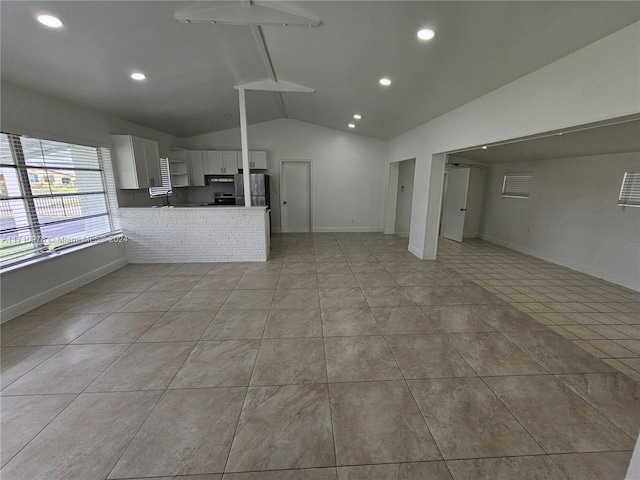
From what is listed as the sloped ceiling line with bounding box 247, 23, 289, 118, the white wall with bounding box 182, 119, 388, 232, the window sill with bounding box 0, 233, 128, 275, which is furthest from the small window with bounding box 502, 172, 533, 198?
the window sill with bounding box 0, 233, 128, 275

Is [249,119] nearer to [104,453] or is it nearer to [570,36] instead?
[570,36]

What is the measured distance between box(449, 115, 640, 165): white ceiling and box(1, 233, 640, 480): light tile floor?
203 centimetres

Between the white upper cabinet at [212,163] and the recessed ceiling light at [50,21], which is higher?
the recessed ceiling light at [50,21]

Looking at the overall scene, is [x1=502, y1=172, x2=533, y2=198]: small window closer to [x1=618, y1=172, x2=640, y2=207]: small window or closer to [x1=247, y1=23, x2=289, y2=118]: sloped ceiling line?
[x1=618, y1=172, x2=640, y2=207]: small window

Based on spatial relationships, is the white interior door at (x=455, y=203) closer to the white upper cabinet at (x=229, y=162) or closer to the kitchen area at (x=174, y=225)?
the kitchen area at (x=174, y=225)

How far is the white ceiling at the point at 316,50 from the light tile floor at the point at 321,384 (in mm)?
2574

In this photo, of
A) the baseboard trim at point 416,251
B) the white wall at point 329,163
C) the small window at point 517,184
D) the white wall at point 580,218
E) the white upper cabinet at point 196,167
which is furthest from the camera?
the white wall at point 329,163

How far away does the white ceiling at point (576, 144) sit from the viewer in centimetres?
299

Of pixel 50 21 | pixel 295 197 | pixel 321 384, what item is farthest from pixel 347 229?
pixel 50 21

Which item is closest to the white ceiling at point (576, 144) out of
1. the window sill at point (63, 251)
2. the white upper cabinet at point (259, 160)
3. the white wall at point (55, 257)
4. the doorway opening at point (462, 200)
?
the doorway opening at point (462, 200)

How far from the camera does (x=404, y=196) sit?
734cm

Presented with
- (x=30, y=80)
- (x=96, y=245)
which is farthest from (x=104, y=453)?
(x=30, y=80)

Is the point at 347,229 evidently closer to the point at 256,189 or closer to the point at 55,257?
the point at 256,189

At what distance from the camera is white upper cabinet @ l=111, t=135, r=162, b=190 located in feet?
14.8
